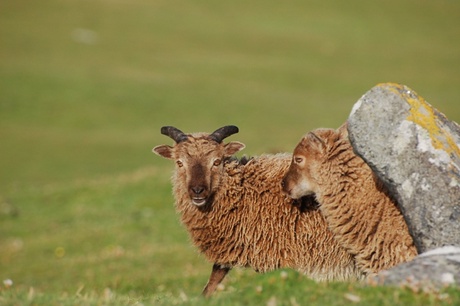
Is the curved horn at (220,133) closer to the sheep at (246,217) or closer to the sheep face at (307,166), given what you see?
the sheep at (246,217)

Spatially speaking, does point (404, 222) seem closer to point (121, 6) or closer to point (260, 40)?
point (260, 40)

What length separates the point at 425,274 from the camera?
755cm

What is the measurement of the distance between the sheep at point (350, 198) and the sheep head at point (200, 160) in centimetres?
120

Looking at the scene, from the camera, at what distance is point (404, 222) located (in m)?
9.62

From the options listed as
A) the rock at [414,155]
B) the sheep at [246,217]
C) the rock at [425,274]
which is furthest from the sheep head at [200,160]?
the rock at [425,274]

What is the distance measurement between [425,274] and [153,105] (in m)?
45.9

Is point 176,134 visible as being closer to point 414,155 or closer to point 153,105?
point 414,155

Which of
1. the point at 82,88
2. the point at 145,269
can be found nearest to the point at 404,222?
the point at 145,269

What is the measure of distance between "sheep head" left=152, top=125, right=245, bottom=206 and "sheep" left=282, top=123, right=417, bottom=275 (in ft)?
3.95

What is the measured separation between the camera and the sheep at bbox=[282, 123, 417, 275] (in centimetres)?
970

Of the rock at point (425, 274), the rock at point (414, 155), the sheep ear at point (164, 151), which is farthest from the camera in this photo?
the sheep ear at point (164, 151)

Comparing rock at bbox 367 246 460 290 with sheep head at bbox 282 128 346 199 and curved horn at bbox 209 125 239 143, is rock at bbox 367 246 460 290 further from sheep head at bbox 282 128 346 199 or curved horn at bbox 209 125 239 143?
curved horn at bbox 209 125 239 143

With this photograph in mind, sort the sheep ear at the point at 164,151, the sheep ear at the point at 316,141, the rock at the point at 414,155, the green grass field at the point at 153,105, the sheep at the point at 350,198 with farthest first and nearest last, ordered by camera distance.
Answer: the green grass field at the point at 153,105 → the sheep ear at the point at 164,151 → the sheep ear at the point at 316,141 → the sheep at the point at 350,198 → the rock at the point at 414,155

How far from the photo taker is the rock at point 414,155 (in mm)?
8969
